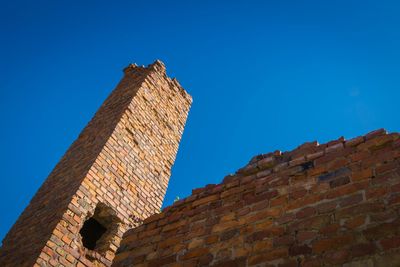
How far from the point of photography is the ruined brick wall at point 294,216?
199 cm

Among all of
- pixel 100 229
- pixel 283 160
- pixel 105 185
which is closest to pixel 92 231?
pixel 100 229

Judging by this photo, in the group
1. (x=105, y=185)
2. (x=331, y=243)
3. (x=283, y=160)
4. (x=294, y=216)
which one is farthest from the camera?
(x=105, y=185)

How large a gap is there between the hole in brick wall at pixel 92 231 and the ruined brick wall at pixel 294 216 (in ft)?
7.11

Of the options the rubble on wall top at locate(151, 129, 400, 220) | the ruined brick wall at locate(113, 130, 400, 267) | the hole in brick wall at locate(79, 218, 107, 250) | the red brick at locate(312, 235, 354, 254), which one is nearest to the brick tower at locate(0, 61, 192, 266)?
the hole in brick wall at locate(79, 218, 107, 250)

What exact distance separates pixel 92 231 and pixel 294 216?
3.78 meters

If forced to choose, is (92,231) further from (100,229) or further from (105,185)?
(105,185)

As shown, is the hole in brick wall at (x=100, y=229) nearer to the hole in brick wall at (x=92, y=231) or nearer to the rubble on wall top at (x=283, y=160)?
the hole in brick wall at (x=92, y=231)

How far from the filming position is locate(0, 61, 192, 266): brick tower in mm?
4473

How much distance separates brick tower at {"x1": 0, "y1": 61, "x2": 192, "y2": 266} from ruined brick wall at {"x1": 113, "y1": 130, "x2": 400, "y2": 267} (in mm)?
1648

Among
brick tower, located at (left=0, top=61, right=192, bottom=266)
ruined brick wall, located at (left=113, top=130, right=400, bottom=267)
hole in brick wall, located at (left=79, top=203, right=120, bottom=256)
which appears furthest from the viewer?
hole in brick wall, located at (left=79, top=203, right=120, bottom=256)

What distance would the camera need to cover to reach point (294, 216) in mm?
2336

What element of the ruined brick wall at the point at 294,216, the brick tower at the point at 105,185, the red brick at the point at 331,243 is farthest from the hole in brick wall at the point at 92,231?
the red brick at the point at 331,243

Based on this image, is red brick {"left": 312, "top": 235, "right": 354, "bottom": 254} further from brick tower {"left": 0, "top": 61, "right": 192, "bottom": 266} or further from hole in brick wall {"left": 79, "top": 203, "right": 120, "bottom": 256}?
hole in brick wall {"left": 79, "top": 203, "right": 120, "bottom": 256}

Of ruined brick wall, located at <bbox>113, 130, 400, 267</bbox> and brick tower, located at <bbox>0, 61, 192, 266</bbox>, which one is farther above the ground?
brick tower, located at <bbox>0, 61, 192, 266</bbox>
